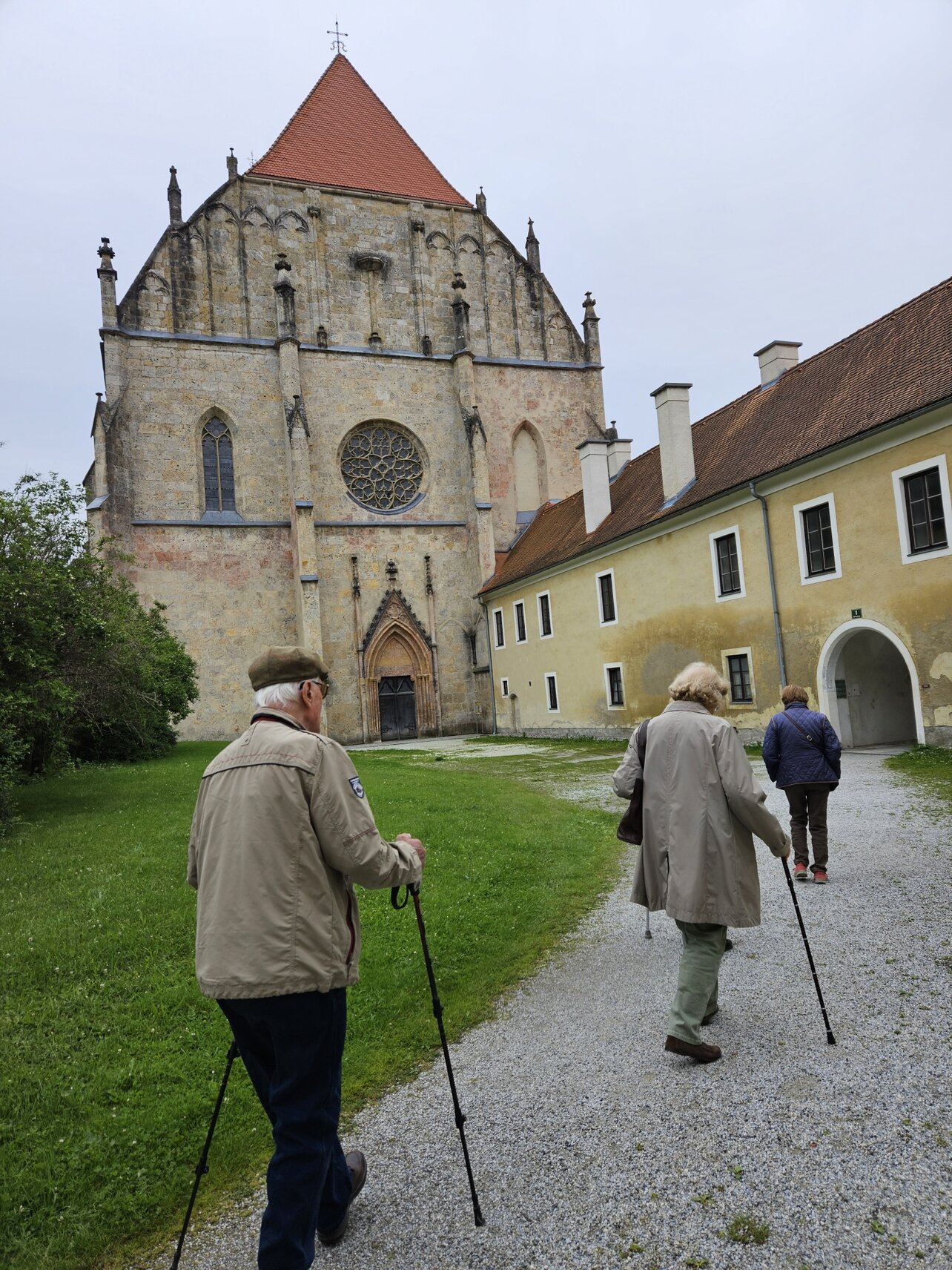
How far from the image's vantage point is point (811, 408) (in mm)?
17078

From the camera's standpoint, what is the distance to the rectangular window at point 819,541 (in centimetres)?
1559

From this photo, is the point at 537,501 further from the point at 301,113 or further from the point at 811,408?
the point at 301,113

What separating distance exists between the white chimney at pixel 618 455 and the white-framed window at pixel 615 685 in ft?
23.6

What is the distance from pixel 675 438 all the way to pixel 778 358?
318cm

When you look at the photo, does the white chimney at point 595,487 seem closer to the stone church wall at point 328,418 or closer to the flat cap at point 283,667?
the stone church wall at point 328,418

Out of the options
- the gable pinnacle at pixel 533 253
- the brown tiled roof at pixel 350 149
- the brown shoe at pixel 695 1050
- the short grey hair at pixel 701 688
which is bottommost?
the brown shoe at pixel 695 1050

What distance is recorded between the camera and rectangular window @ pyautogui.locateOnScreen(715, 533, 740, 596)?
18.0m

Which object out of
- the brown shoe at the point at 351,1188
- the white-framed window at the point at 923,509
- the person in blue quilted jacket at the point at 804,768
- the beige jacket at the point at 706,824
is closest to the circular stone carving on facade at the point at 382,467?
the white-framed window at the point at 923,509

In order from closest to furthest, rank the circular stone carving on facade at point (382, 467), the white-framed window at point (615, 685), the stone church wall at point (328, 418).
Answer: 1. the white-framed window at point (615, 685)
2. the stone church wall at point (328, 418)
3. the circular stone carving on facade at point (382, 467)

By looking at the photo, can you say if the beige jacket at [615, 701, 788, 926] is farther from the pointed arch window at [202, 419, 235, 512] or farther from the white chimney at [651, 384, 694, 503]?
the pointed arch window at [202, 419, 235, 512]

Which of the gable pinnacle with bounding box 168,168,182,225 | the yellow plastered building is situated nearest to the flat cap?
the yellow plastered building

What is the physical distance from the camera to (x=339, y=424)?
1257 inches

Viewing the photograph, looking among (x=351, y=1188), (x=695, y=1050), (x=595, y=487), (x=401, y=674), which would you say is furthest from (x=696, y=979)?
(x=401, y=674)

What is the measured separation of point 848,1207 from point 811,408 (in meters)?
16.9
